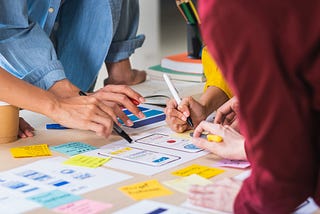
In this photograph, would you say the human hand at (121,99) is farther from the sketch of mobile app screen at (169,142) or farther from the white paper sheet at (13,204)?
the white paper sheet at (13,204)

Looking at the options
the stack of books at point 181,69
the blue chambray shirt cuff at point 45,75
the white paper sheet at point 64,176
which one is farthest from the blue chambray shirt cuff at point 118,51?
the white paper sheet at point 64,176

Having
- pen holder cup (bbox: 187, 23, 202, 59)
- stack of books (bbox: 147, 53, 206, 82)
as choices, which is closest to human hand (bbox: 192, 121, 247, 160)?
stack of books (bbox: 147, 53, 206, 82)

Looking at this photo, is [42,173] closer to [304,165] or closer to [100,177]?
[100,177]

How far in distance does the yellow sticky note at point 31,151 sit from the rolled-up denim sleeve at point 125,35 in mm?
Answer: 621

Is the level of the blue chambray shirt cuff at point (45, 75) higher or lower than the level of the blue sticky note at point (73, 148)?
higher

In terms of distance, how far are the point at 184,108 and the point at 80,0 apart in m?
0.54

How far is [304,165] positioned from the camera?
0.68m

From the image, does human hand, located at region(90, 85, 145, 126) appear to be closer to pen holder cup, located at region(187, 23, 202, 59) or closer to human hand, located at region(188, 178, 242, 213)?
human hand, located at region(188, 178, 242, 213)

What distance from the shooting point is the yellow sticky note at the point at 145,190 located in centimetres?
85

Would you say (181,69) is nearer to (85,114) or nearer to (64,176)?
(85,114)

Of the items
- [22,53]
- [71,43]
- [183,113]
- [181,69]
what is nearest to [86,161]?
[183,113]

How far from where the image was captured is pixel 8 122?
3.76ft

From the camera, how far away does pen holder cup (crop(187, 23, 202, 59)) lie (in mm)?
1821

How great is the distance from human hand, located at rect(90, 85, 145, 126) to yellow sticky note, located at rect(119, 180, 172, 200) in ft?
1.12
